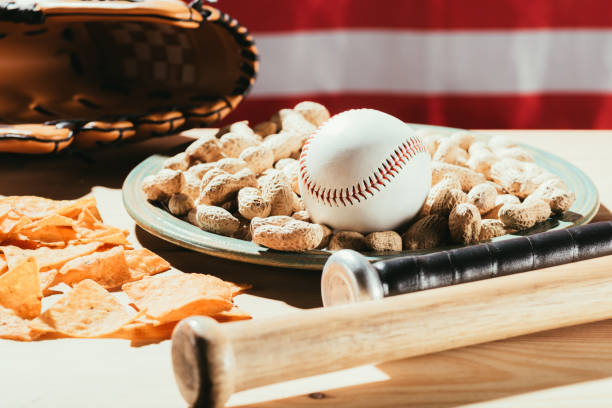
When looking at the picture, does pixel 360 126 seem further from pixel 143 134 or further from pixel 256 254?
pixel 143 134

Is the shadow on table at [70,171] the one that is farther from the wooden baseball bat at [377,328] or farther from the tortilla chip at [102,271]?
the wooden baseball bat at [377,328]

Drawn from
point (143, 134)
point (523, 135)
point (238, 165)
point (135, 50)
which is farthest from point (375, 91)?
point (238, 165)

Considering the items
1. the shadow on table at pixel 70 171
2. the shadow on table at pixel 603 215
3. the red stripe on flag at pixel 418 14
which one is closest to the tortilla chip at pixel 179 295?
the shadow on table at pixel 70 171

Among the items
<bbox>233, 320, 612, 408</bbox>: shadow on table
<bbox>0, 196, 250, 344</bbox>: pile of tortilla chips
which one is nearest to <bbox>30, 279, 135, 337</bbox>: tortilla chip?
<bbox>0, 196, 250, 344</bbox>: pile of tortilla chips

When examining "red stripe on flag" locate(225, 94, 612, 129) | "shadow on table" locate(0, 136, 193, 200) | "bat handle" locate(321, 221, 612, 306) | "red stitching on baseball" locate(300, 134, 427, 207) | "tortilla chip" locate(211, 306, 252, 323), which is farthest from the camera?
"red stripe on flag" locate(225, 94, 612, 129)

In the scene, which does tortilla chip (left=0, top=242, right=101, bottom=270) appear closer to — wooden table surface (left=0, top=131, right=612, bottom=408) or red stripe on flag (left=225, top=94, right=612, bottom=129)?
wooden table surface (left=0, top=131, right=612, bottom=408)
